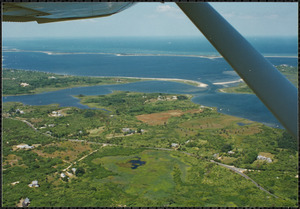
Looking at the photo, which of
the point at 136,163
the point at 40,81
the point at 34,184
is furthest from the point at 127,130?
the point at 40,81

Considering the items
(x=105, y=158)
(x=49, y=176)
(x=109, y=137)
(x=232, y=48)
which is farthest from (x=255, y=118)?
(x=232, y=48)

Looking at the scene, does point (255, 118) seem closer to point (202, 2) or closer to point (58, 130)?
point (58, 130)

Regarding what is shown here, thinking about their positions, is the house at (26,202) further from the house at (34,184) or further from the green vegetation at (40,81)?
the green vegetation at (40,81)

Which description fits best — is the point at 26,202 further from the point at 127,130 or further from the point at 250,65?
the point at 250,65

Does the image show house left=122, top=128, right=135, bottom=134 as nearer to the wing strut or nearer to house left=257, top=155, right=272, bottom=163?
house left=257, top=155, right=272, bottom=163

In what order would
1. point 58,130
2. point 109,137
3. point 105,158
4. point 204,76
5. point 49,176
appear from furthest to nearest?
point 204,76 → point 58,130 → point 109,137 → point 105,158 → point 49,176

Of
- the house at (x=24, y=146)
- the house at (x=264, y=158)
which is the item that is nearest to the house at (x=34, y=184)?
the house at (x=24, y=146)
